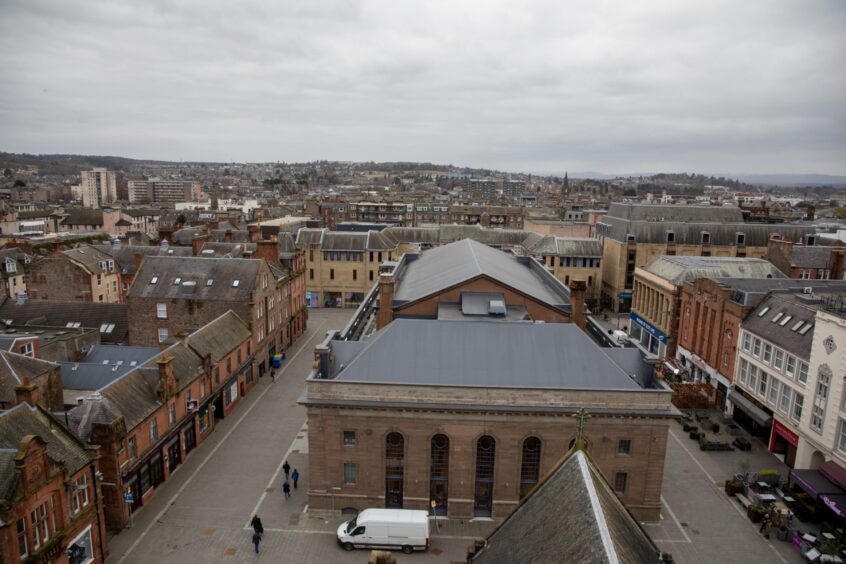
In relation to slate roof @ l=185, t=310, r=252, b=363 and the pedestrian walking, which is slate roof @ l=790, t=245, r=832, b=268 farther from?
the pedestrian walking

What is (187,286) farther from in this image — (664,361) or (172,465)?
(664,361)

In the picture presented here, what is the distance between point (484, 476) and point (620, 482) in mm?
8121

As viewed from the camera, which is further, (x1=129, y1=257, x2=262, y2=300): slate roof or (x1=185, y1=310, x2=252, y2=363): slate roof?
(x1=129, y1=257, x2=262, y2=300): slate roof

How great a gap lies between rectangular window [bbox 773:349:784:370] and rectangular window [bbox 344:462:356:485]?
32.5 metres

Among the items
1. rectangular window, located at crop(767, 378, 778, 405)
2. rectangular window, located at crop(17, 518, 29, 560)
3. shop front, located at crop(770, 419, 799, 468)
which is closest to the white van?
rectangular window, located at crop(17, 518, 29, 560)

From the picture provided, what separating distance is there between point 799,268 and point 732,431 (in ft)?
114

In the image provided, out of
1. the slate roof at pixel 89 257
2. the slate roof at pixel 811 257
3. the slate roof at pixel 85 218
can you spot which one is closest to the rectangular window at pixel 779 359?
the slate roof at pixel 811 257

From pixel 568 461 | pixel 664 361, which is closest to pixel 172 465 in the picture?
pixel 568 461

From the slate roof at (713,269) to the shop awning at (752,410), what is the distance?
1622cm

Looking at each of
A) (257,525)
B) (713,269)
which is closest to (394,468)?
(257,525)

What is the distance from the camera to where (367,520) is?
103 feet

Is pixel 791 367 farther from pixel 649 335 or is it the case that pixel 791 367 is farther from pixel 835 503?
pixel 649 335

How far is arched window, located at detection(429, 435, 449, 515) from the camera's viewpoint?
3376 cm

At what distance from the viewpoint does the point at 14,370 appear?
3500 centimetres
